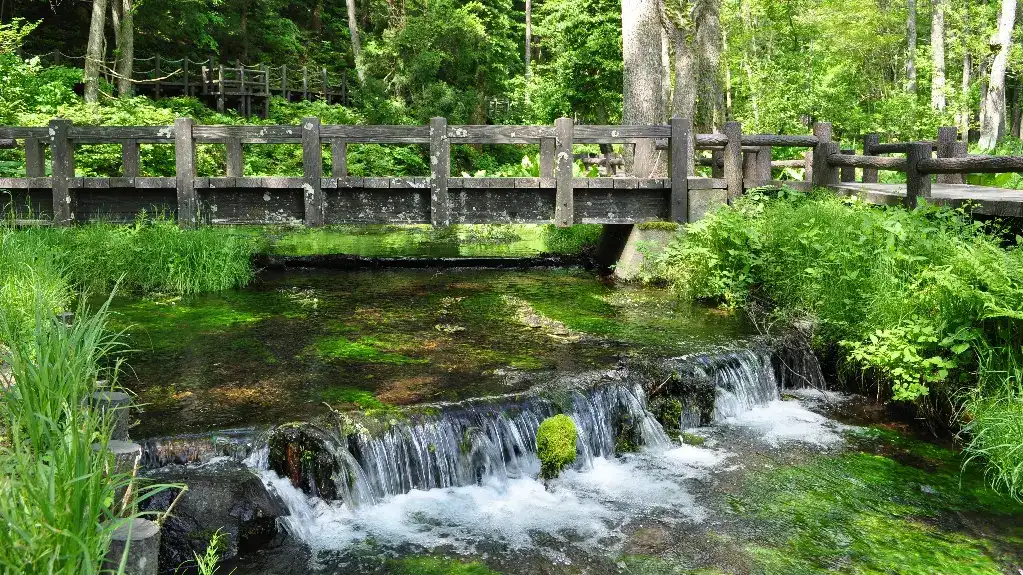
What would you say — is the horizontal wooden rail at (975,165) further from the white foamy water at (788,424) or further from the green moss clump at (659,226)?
the green moss clump at (659,226)

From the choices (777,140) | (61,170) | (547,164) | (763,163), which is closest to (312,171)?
(547,164)

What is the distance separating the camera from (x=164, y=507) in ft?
17.3

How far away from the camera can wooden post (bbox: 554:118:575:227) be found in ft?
41.0

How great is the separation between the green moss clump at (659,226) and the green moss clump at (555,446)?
665 cm

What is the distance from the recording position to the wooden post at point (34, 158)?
40.8 ft

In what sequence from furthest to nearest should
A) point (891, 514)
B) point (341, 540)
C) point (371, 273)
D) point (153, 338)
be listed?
point (371, 273), point (153, 338), point (891, 514), point (341, 540)

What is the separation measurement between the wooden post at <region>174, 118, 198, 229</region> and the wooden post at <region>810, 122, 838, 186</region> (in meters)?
8.97

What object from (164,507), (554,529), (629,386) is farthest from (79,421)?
(629,386)

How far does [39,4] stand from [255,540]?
31.0m

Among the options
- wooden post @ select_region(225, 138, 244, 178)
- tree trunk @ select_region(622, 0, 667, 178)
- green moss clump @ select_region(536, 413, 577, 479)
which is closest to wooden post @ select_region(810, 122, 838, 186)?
tree trunk @ select_region(622, 0, 667, 178)

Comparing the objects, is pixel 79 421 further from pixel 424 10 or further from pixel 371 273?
pixel 424 10

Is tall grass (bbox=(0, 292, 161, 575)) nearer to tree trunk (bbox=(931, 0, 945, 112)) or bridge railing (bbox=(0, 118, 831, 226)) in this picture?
bridge railing (bbox=(0, 118, 831, 226))

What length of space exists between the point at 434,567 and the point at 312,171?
8.24m

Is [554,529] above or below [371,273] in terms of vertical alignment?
below
